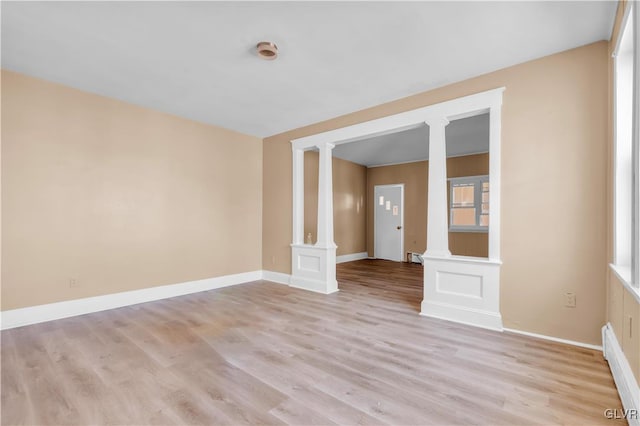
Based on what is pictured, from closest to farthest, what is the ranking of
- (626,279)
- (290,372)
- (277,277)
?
(626,279)
(290,372)
(277,277)

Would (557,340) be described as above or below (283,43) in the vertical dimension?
below

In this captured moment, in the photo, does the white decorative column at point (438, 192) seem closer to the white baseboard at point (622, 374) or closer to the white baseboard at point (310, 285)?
the white baseboard at point (622, 374)

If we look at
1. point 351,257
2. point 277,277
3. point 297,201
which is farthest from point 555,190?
point 351,257

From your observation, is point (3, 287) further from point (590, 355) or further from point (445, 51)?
point (590, 355)

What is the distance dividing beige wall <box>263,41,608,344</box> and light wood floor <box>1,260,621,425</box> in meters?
0.39

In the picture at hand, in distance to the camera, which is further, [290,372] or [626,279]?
[290,372]

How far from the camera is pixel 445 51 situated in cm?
271

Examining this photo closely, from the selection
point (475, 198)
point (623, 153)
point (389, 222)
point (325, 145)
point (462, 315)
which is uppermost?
point (325, 145)

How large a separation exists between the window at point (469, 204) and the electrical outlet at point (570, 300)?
4026mm

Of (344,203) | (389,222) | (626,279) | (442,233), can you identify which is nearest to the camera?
(626,279)

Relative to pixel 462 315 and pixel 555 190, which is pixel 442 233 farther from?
pixel 555 190

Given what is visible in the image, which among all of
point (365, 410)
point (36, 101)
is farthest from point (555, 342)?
point (36, 101)

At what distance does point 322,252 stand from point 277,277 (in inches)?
46.5

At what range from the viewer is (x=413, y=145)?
264 inches
